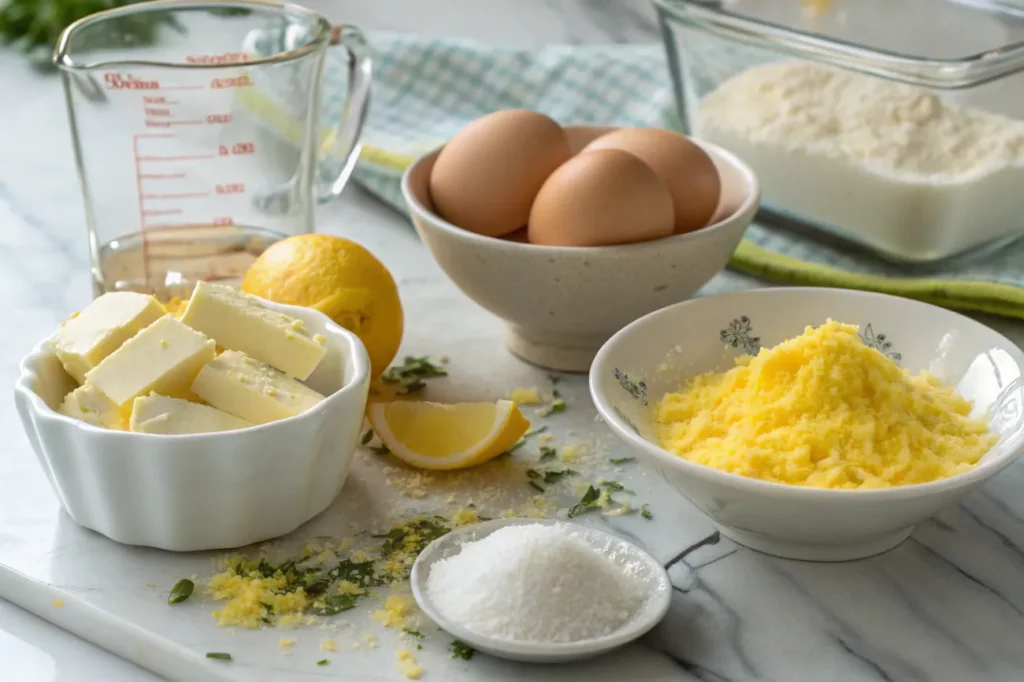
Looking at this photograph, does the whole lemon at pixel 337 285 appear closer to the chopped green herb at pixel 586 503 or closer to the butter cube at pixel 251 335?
the butter cube at pixel 251 335

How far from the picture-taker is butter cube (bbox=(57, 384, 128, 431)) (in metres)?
1.16

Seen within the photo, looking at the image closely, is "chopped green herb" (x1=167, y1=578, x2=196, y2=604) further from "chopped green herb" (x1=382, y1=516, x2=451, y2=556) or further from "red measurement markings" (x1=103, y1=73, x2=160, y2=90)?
"red measurement markings" (x1=103, y1=73, x2=160, y2=90)

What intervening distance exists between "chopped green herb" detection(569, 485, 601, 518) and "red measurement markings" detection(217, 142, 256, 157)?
2.20 ft

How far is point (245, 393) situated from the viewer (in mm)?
1163

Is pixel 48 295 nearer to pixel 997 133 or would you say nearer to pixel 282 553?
pixel 282 553

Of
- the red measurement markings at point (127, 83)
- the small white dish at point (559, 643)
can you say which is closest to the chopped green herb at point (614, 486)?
the small white dish at point (559, 643)

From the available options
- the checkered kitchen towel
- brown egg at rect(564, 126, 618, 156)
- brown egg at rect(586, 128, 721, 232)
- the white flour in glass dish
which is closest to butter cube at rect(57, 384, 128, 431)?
brown egg at rect(586, 128, 721, 232)

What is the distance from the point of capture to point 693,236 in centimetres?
142

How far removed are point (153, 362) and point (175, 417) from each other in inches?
2.3

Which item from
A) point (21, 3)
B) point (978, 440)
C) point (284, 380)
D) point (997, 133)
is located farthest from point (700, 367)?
point (21, 3)

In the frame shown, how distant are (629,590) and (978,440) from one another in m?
0.37

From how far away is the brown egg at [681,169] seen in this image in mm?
1467

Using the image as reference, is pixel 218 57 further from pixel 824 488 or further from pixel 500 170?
pixel 824 488

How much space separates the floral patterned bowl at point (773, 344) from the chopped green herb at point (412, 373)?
316 mm
